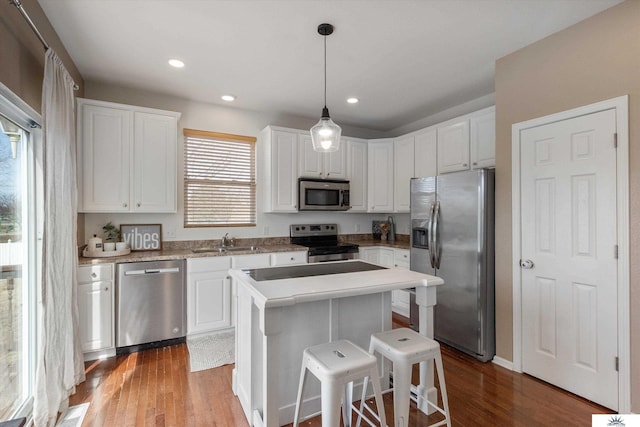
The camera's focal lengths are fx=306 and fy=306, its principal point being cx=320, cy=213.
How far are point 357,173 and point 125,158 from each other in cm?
294

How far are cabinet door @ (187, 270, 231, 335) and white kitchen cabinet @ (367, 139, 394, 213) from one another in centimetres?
239

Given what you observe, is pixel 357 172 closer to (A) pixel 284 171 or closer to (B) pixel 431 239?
(A) pixel 284 171

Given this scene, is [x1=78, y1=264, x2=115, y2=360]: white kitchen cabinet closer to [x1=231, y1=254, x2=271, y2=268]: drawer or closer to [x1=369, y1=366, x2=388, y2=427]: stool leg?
[x1=231, y1=254, x2=271, y2=268]: drawer

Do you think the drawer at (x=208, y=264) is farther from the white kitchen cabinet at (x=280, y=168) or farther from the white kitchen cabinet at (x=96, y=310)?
the white kitchen cabinet at (x=280, y=168)

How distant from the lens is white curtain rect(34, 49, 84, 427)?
200cm

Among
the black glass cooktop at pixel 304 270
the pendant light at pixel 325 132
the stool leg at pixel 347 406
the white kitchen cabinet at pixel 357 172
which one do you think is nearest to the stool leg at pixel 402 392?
the stool leg at pixel 347 406

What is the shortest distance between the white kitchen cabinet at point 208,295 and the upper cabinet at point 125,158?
765 mm

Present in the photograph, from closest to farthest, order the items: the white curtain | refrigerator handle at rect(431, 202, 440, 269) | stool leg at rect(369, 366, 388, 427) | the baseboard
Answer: stool leg at rect(369, 366, 388, 427)
the white curtain
the baseboard
refrigerator handle at rect(431, 202, 440, 269)

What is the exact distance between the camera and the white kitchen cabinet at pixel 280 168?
4.00 metres

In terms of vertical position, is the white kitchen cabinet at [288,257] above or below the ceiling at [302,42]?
below

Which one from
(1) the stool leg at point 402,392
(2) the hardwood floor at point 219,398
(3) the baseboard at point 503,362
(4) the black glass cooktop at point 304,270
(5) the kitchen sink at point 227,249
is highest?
(4) the black glass cooktop at point 304,270

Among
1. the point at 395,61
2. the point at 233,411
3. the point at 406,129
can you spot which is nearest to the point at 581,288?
the point at 395,61

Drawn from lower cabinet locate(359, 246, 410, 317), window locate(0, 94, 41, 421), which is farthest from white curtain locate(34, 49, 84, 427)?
lower cabinet locate(359, 246, 410, 317)

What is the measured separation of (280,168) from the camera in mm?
4035
